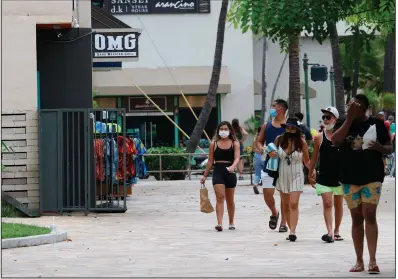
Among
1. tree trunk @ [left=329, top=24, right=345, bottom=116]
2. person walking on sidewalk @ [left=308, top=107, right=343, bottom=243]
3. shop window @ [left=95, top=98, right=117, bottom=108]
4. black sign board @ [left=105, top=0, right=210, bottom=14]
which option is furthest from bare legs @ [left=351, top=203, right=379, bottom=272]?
black sign board @ [left=105, top=0, right=210, bottom=14]

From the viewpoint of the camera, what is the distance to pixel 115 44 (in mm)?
23156

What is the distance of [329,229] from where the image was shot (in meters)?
15.5

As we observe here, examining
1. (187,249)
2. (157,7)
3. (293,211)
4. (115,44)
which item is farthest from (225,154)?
(157,7)

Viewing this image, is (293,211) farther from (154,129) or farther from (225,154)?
(154,129)

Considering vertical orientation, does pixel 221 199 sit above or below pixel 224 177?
below

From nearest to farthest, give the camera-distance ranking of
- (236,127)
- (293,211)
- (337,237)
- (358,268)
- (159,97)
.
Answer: (358,268), (337,237), (293,211), (236,127), (159,97)

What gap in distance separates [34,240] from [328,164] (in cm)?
393

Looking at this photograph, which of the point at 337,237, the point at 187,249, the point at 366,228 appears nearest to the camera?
the point at 366,228

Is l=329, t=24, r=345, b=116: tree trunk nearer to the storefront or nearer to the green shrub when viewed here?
the green shrub

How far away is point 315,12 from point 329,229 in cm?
1014

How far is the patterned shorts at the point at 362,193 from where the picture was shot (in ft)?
37.6

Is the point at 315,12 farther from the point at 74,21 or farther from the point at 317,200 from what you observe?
Answer: the point at 74,21

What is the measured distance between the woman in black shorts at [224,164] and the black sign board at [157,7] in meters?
34.3

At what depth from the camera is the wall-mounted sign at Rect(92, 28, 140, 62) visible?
23.0m
